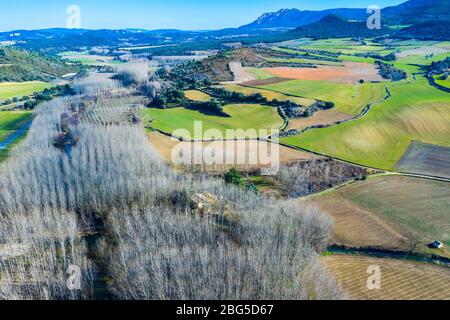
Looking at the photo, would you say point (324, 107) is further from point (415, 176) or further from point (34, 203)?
point (34, 203)

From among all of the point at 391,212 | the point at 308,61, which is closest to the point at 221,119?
the point at 391,212

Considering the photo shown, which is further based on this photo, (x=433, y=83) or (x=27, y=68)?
(x=27, y=68)

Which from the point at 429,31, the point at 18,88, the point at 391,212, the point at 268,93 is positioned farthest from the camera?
the point at 429,31

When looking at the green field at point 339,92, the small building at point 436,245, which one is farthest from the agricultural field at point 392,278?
the green field at point 339,92

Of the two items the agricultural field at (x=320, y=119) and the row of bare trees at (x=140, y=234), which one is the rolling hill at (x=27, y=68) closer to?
the row of bare trees at (x=140, y=234)

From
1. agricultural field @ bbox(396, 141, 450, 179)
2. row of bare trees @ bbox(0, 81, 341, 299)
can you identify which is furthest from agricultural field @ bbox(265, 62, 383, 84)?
row of bare trees @ bbox(0, 81, 341, 299)

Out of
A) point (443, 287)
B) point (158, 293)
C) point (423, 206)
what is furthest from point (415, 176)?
point (158, 293)

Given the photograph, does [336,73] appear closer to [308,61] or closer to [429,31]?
[308,61]

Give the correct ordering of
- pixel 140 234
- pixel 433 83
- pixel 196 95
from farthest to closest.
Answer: pixel 433 83 → pixel 196 95 → pixel 140 234
